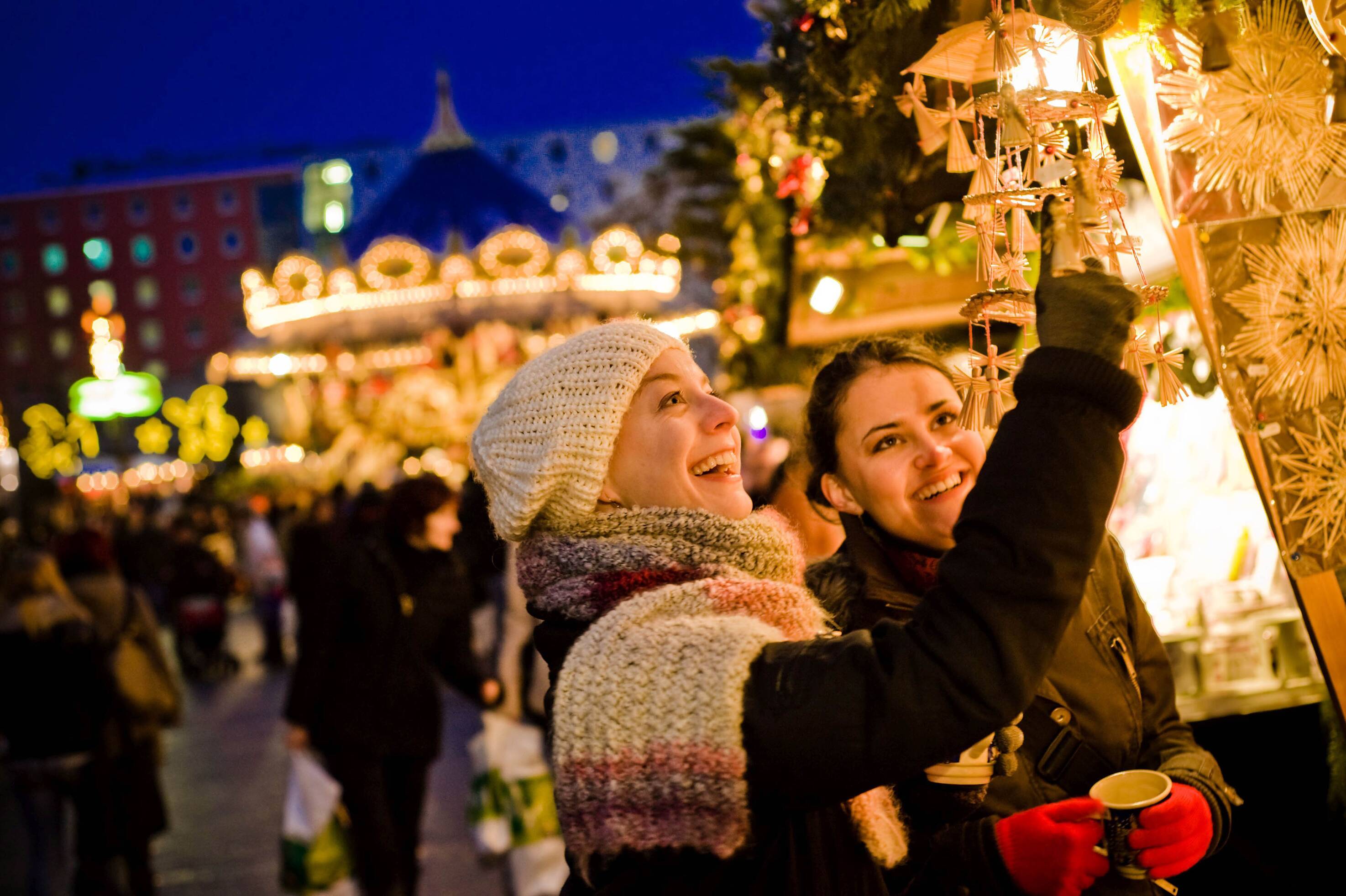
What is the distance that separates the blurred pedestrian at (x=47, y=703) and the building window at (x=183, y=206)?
2467 inches

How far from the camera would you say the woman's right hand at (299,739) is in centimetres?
487

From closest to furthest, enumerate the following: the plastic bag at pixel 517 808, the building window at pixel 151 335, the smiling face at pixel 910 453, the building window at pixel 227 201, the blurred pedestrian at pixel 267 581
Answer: the smiling face at pixel 910 453
the plastic bag at pixel 517 808
the blurred pedestrian at pixel 267 581
the building window at pixel 227 201
the building window at pixel 151 335

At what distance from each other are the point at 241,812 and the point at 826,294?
508cm

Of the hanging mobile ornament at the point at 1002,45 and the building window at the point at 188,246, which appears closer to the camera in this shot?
the hanging mobile ornament at the point at 1002,45

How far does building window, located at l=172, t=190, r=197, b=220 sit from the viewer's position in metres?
61.7

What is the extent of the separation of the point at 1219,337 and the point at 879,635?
1104 mm

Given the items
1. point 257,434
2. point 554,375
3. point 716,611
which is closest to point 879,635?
point 716,611

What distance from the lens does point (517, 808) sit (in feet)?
17.0

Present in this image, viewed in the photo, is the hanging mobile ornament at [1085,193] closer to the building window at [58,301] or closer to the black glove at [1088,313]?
the black glove at [1088,313]

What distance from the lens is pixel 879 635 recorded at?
1.43 metres

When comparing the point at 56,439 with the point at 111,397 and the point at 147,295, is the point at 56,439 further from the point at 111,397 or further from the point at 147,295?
the point at 111,397

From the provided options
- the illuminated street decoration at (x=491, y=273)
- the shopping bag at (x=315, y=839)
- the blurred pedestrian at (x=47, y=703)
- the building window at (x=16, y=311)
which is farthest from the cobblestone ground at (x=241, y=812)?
the building window at (x=16, y=311)

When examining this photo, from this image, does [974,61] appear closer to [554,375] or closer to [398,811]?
[554,375]

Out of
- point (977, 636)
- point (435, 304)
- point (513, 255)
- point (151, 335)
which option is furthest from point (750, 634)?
point (151, 335)
